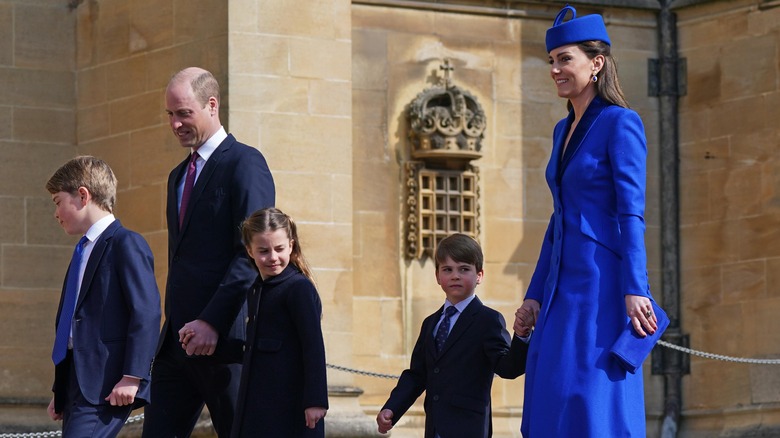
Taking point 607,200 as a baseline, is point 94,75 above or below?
above

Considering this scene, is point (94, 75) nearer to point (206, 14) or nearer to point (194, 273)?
point (206, 14)

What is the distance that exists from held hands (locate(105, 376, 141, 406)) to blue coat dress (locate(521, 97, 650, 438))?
4.93 ft

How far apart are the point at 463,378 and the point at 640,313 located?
166 cm

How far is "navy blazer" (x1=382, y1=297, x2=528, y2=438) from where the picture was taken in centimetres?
759

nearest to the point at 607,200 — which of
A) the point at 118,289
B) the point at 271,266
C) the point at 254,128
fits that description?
the point at 271,266

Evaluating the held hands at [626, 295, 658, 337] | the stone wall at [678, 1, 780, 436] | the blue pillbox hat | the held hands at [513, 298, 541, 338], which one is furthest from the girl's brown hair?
the stone wall at [678, 1, 780, 436]

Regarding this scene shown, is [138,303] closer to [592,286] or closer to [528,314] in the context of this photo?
[528,314]

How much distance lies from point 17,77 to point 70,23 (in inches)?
19.5

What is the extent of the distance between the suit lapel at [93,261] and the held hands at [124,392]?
36cm

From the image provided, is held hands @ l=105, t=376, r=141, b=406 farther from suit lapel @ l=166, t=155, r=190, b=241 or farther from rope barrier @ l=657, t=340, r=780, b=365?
rope barrier @ l=657, t=340, r=780, b=365

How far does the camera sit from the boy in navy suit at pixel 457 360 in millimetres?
7590

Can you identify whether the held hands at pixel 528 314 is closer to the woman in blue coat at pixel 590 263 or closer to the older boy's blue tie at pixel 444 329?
the woman in blue coat at pixel 590 263

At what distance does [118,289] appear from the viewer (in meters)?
7.02


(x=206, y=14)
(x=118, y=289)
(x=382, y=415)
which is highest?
(x=206, y=14)
